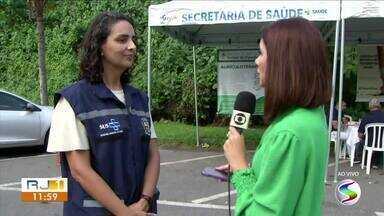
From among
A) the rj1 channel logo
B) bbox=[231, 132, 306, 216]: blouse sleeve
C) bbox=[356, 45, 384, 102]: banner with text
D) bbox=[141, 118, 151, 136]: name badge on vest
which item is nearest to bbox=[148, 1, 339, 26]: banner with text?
bbox=[356, 45, 384, 102]: banner with text

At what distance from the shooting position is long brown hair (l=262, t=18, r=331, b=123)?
206cm

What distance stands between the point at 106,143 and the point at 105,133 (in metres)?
0.04

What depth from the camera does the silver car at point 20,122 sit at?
38.6 feet

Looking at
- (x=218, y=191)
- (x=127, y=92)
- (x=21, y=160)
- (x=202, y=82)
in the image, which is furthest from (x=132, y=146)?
(x=202, y=82)

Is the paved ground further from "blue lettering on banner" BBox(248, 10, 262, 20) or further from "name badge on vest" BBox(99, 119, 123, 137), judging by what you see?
"name badge on vest" BBox(99, 119, 123, 137)

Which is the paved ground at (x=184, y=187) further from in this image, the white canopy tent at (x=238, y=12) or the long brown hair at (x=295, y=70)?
the long brown hair at (x=295, y=70)

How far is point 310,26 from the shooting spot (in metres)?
2.14

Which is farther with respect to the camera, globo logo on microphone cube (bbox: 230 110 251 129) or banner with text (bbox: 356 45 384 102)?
banner with text (bbox: 356 45 384 102)

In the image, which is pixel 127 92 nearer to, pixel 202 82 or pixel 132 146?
pixel 132 146

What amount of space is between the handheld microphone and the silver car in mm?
9841

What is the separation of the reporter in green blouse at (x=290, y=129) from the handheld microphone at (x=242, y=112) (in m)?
0.25

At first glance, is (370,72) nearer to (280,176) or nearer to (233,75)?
(233,75)

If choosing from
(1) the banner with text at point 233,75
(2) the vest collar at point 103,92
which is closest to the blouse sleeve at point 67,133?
(2) the vest collar at point 103,92

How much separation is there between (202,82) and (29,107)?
20.7 ft
